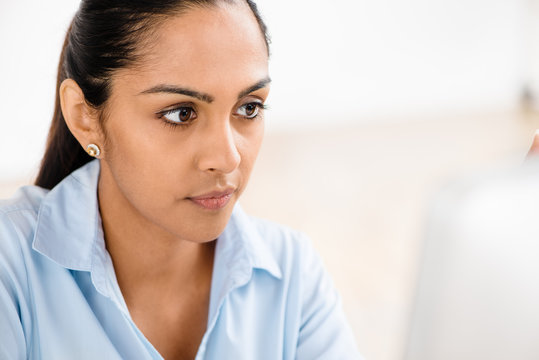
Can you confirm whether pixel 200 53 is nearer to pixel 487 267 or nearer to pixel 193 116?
pixel 193 116

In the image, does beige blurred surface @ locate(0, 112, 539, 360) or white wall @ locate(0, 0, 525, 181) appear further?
white wall @ locate(0, 0, 525, 181)

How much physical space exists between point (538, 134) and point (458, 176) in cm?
52

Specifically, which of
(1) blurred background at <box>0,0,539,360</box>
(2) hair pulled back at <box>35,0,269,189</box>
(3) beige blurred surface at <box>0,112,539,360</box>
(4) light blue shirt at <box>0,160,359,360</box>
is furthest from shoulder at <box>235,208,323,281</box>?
(1) blurred background at <box>0,0,539,360</box>

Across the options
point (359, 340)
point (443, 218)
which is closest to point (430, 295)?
point (443, 218)

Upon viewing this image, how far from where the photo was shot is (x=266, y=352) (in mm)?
1156

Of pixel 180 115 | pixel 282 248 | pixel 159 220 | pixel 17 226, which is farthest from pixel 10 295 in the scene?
pixel 282 248

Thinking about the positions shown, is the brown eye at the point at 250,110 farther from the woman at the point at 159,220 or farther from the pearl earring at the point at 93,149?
the pearl earring at the point at 93,149

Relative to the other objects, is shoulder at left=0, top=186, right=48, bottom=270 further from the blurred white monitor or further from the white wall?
the white wall

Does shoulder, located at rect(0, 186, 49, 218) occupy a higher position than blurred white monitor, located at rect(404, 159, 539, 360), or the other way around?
shoulder, located at rect(0, 186, 49, 218)

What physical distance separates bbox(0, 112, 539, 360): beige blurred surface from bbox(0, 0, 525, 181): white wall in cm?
21

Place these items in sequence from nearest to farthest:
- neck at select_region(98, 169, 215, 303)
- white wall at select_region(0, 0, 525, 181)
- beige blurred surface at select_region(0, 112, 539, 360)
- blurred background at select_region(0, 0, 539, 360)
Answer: neck at select_region(98, 169, 215, 303)
beige blurred surface at select_region(0, 112, 539, 360)
blurred background at select_region(0, 0, 539, 360)
white wall at select_region(0, 0, 525, 181)

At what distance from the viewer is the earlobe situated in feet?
3.67

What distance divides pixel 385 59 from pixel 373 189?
1.81 meters

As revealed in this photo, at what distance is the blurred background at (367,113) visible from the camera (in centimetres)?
310
